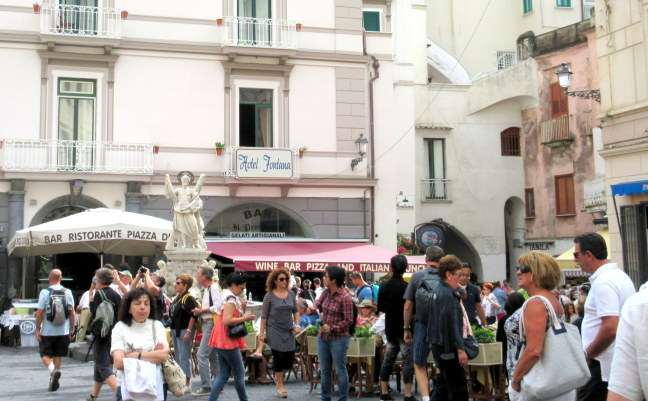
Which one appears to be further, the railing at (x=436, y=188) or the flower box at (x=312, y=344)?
the railing at (x=436, y=188)

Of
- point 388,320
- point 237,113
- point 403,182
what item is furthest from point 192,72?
point 388,320

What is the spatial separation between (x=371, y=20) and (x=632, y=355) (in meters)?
25.2

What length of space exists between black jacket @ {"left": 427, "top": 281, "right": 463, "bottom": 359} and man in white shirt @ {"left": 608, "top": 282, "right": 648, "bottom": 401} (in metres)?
4.66

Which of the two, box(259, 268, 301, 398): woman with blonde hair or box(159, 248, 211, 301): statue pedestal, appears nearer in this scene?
box(259, 268, 301, 398): woman with blonde hair

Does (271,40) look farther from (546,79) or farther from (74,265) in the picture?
(546,79)

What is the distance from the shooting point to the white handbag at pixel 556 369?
5.92 m

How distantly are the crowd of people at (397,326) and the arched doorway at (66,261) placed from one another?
26.0 feet

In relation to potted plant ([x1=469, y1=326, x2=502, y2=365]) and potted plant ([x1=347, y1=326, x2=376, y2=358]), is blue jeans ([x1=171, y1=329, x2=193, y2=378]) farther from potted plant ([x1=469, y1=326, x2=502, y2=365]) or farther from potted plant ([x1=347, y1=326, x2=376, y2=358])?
potted plant ([x1=469, y1=326, x2=502, y2=365])

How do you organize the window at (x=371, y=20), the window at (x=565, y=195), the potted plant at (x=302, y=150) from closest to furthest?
the potted plant at (x=302, y=150) → the window at (x=371, y=20) → the window at (x=565, y=195)

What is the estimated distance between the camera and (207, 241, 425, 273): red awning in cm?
2111

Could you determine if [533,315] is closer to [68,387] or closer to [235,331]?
[235,331]

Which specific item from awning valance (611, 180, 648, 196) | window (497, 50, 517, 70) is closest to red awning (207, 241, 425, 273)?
awning valance (611, 180, 648, 196)

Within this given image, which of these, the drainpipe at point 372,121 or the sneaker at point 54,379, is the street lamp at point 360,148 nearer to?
the drainpipe at point 372,121

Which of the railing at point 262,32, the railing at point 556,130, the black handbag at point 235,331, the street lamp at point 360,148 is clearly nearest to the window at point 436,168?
the railing at point 556,130
